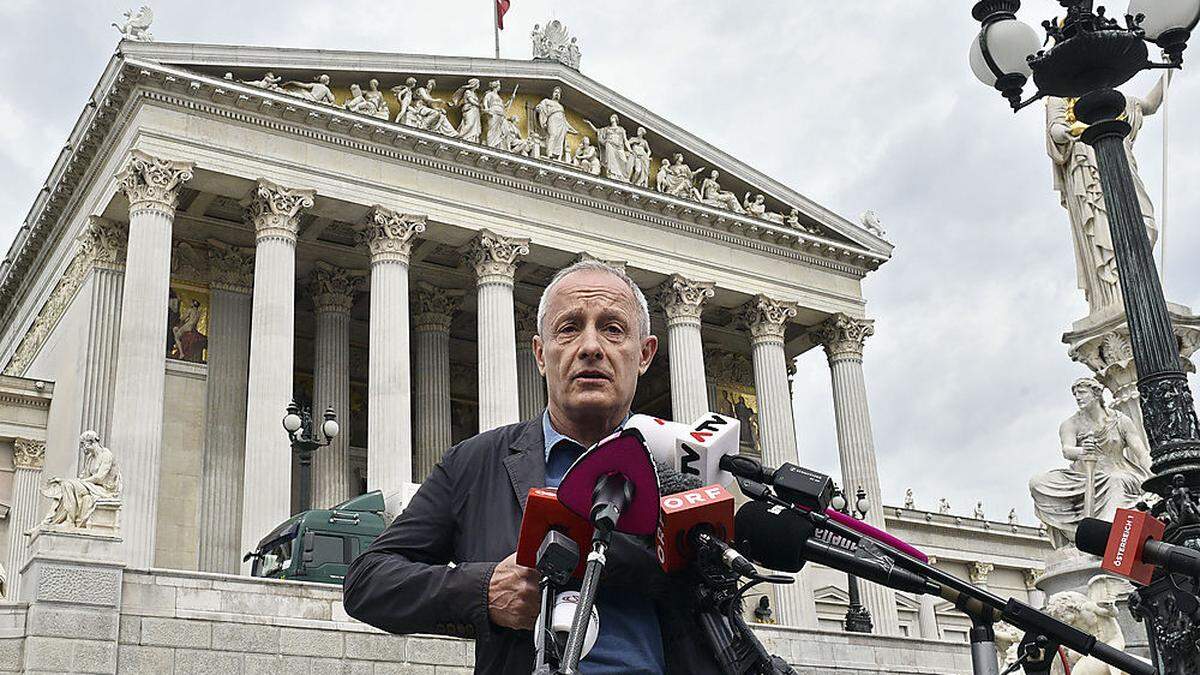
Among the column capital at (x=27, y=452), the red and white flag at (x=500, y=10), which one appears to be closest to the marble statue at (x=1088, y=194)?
the column capital at (x=27, y=452)

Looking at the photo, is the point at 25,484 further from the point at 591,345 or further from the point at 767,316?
the point at 591,345

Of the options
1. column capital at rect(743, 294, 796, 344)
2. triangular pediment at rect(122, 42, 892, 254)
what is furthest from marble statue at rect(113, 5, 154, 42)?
column capital at rect(743, 294, 796, 344)

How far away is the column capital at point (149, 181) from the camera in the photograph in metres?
31.3

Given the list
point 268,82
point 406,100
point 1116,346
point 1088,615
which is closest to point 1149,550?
point 1088,615

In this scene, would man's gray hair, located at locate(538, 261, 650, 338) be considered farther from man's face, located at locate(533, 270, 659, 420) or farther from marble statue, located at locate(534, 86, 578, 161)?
marble statue, located at locate(534, 86, 578, 161)

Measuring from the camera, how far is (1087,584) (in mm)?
11008

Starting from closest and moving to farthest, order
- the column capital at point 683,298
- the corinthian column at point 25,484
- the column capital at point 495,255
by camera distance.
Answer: the corinthian column at point 25,484, the column capital at point 495,255, the column capital at point 683,298

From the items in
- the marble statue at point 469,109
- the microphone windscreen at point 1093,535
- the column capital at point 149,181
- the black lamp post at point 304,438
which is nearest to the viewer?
the microphone windscreen at point 1093,535

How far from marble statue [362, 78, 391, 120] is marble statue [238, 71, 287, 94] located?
2.48m

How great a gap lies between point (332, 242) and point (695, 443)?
116 ft

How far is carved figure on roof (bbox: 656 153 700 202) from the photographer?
4069cm

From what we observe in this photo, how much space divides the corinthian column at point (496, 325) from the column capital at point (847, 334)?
11344 millimetres

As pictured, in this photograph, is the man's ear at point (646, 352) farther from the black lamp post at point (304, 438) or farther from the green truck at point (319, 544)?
the green truck at point (319, 544)

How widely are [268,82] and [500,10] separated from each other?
37.1ft
